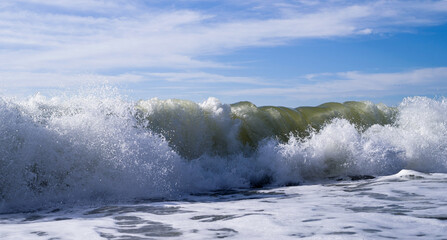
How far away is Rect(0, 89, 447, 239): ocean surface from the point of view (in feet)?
15.3

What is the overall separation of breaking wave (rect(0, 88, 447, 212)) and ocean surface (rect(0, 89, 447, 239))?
24 millimetres

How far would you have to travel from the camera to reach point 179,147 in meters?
9.37

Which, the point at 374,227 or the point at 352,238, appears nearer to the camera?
the point at 352,238

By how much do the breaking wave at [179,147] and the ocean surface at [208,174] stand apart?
0.9 inches

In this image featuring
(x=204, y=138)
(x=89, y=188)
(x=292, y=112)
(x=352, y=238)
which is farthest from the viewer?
(x=292, y=112)

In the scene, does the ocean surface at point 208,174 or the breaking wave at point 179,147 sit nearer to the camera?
the ocean surface at point 208,174

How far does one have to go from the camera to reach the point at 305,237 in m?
4.06

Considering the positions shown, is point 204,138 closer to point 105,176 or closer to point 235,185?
point 235,185

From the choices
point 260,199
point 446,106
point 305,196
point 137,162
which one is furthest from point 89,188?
point 446,106

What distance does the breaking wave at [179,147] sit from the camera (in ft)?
22.2

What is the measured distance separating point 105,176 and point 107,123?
100 cm

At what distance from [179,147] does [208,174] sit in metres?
1.20

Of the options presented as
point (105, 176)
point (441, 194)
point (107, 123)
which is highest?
point (107, 123)

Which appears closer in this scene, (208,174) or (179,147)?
(208,174)
